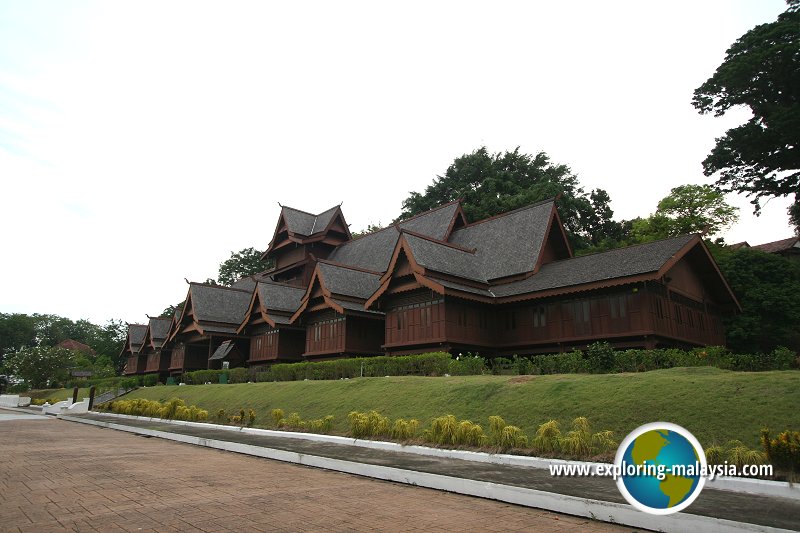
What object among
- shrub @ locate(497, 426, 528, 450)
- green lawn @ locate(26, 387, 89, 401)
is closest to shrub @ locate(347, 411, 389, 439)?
shrub @ locate(497, 426, 528, 450)

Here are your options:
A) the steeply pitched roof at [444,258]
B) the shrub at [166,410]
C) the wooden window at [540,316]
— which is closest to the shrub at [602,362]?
the wooden window at [540,316]

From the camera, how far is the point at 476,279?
26.6m

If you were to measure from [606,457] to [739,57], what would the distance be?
31905 millimetres

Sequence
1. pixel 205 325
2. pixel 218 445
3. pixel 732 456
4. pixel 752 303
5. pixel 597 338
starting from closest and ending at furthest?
pixel 732 456
pixel 218 445
pixel 597 338
pixel 752 303
pixel 205 325

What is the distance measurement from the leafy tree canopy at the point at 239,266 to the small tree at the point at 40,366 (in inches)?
880

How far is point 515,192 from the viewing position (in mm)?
48438

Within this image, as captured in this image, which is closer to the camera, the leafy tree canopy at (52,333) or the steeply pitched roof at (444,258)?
the steeply pitched roof at (444,258)

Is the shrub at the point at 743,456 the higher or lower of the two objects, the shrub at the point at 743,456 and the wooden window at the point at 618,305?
the lower

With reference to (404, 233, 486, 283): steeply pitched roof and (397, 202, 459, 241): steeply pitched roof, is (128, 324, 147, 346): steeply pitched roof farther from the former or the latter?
(404, 233, 486, 283): steeply pitched roof

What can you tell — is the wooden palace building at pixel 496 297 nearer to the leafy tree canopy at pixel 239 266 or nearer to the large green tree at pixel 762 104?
the large green tree at pixel 762 104

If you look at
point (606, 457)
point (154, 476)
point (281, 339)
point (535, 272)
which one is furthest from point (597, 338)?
point (281, 339)

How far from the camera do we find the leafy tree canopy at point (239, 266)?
7500 cm

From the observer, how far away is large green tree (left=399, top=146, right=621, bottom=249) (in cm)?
4438

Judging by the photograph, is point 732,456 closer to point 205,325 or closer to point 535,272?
point 535,272
